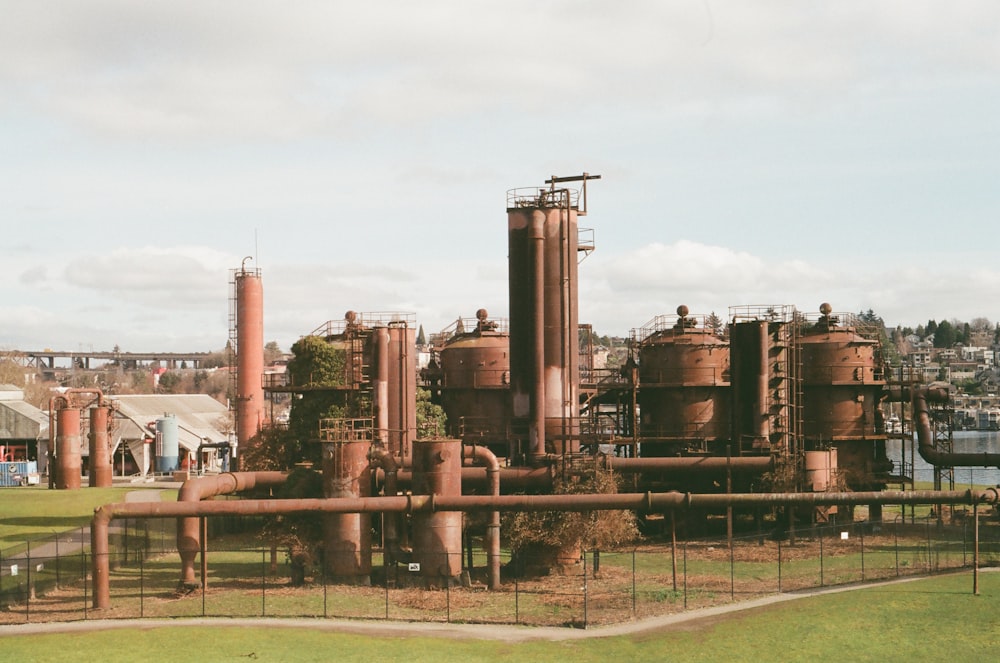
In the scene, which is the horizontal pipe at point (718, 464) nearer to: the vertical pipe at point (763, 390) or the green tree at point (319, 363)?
the vertical pipe at point (763, 390)

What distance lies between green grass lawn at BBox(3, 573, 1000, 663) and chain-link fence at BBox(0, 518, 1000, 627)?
317cm

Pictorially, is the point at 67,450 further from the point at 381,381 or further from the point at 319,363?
the point at 381,381

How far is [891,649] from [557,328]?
27.7m

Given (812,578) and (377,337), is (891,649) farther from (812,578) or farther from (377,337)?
(377,337)

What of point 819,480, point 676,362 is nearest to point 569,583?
point 819,480

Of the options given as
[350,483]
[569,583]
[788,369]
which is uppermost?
[788,369]

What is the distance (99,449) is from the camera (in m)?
83.6

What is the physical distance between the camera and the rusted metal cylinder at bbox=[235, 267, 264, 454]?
8169cm

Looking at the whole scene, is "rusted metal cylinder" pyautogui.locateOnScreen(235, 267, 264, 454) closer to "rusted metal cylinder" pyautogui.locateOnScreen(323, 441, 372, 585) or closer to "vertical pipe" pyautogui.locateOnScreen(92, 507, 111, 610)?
"rusted metal cylinder" pyautogui.locateOnScreen(323, 441, 372, 585)

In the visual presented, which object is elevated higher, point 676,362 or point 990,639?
point 676,362

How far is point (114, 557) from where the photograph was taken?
56.6m

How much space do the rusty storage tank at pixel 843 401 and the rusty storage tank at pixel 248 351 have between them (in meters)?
38.0

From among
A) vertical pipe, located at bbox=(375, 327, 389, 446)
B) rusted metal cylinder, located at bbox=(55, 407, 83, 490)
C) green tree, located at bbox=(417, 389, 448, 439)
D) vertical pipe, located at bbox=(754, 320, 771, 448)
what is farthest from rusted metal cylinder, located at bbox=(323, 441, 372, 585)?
rusted metal cylinder, located at bbox=(55, 407, 83, 490)

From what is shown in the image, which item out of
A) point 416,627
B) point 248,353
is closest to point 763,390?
point 416,627
